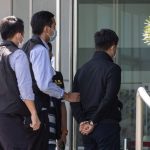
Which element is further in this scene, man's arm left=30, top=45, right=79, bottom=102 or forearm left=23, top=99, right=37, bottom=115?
man's arm left=30, top=45, right=79, bottom=102

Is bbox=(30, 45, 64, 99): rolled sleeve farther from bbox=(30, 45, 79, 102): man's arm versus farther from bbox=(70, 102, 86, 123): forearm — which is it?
bbox=(70, 102, 86, 123): forearm

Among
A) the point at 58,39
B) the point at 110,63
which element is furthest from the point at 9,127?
the point at 58,39

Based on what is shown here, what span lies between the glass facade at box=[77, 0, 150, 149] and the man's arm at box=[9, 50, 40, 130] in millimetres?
2759

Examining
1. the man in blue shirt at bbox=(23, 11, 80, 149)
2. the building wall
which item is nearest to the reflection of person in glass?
the man in blue shirt at bbox=(23, 11, 80, 149)

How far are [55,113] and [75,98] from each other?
28cm

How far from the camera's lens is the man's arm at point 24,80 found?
17.3ft

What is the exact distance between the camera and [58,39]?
8031 millimetres

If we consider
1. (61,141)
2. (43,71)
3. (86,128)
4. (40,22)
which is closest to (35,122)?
(43,71)

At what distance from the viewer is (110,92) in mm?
5547

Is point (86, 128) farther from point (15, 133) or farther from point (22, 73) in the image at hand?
point (22, 73)

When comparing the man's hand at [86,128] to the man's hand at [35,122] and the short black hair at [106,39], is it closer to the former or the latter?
the man's hand at [35,122]

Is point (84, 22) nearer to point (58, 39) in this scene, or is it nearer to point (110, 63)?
point (58, 39)

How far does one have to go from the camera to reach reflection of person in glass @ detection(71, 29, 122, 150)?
221 inches

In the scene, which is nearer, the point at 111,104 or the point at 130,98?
the point at 111,104
